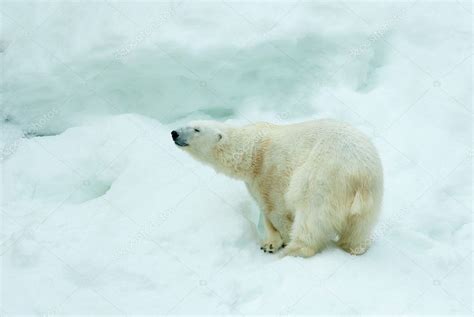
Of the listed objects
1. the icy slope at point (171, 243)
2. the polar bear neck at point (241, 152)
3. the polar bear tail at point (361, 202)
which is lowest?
the icy slope at point (171, 243)

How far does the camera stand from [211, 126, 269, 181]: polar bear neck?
5.70 m

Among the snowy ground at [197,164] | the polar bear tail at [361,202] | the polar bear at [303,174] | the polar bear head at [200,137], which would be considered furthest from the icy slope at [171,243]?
the polar bear head at [200,137]

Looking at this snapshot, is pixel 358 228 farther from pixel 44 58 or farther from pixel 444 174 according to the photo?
pixel 44 58

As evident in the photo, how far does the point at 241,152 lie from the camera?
5.73 m

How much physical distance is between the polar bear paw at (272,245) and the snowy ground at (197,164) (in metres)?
0.09

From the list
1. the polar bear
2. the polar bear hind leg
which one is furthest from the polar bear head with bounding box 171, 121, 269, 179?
the polar bear hind leg

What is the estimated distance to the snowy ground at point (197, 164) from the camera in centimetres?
483

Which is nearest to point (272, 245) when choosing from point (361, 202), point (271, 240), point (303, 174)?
point (271, 240)

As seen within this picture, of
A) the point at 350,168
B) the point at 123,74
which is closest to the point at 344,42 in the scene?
the point at 123,74

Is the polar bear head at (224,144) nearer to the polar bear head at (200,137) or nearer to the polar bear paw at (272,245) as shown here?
the polar bear head at (200,137)

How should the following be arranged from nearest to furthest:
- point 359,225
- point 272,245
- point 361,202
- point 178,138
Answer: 1. point 361,202
2. point 359,225
3. point 272,245
4. point 178,138

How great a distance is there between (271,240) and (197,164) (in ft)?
4.57

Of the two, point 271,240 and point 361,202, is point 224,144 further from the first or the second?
point 361,202

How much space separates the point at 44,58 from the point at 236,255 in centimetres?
376
